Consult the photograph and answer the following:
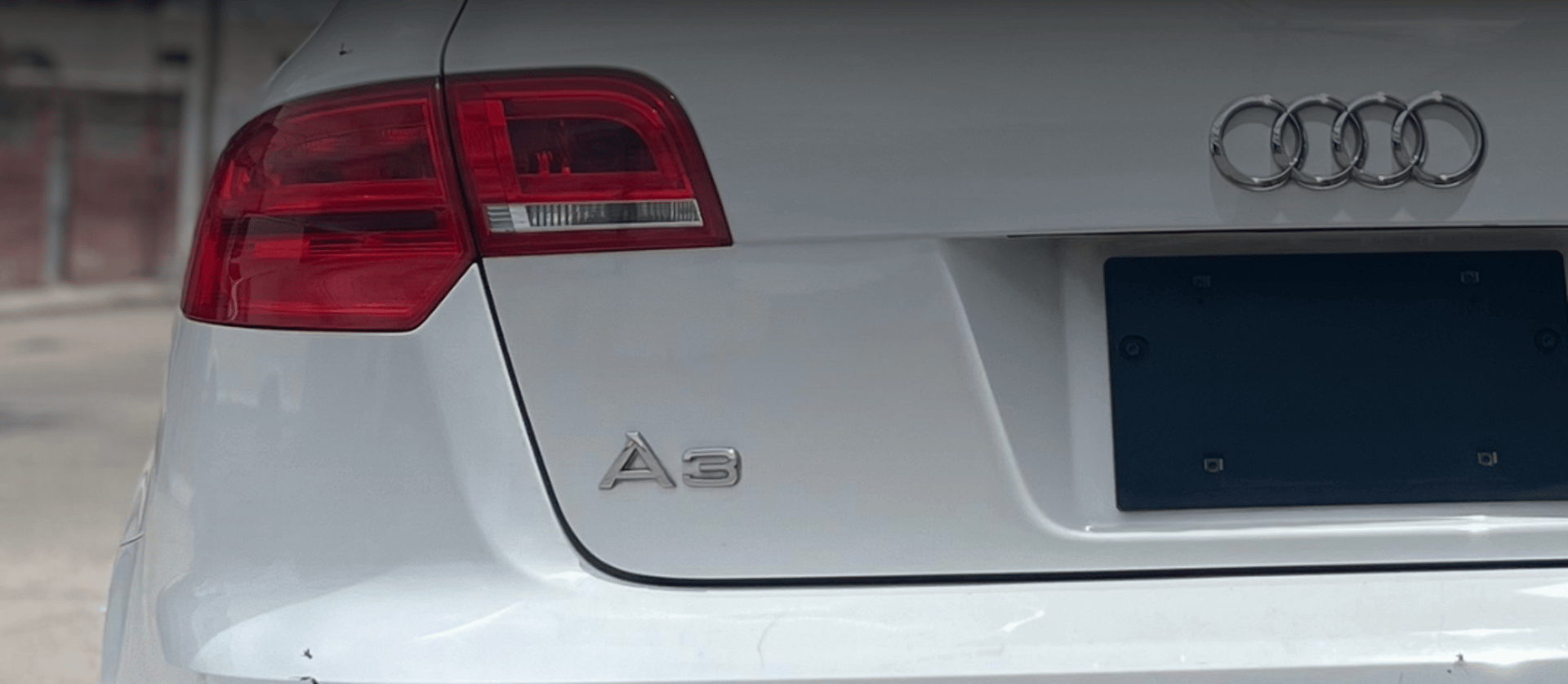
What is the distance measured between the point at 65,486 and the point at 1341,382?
493cm

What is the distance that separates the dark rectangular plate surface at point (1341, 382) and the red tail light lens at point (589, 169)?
13.5 inches

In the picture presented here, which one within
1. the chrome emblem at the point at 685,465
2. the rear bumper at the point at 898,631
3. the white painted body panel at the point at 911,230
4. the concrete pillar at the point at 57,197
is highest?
the concrete pillar at the point at 57,197

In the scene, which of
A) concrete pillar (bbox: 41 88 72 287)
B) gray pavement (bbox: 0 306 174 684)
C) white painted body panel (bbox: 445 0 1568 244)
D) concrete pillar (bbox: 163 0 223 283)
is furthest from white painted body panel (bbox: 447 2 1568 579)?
concrete pillar (bbox: 163 0 223 283)

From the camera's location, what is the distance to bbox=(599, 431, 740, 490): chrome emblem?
102 cm

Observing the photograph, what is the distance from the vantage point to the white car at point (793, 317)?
995 millimetres

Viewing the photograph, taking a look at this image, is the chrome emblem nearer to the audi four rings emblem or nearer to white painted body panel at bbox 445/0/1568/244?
white painted body panel at bbox 445/0/1568/244

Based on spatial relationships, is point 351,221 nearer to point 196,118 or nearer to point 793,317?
point 793,317

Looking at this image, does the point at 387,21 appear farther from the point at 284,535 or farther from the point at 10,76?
the point at 10,76

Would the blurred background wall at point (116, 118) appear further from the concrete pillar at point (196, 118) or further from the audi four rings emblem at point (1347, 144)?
the audi four rings emblem at point (1347, 144)

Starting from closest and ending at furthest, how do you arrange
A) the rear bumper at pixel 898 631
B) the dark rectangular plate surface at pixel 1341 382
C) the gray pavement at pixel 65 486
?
the rear bumper at pixel 898 631, the dark rectangular plate surface at pixel 1341 382, the gray pavement at pixel 65 486

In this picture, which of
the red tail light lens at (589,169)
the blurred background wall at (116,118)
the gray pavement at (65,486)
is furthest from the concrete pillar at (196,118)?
the red tail light lens at (589,169)

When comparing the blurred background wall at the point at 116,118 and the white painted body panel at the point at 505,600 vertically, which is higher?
the blurred background wall at the point at 116,118

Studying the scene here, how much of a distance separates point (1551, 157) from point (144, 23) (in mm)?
22479

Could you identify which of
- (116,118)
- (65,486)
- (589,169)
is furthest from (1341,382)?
(116,118)
